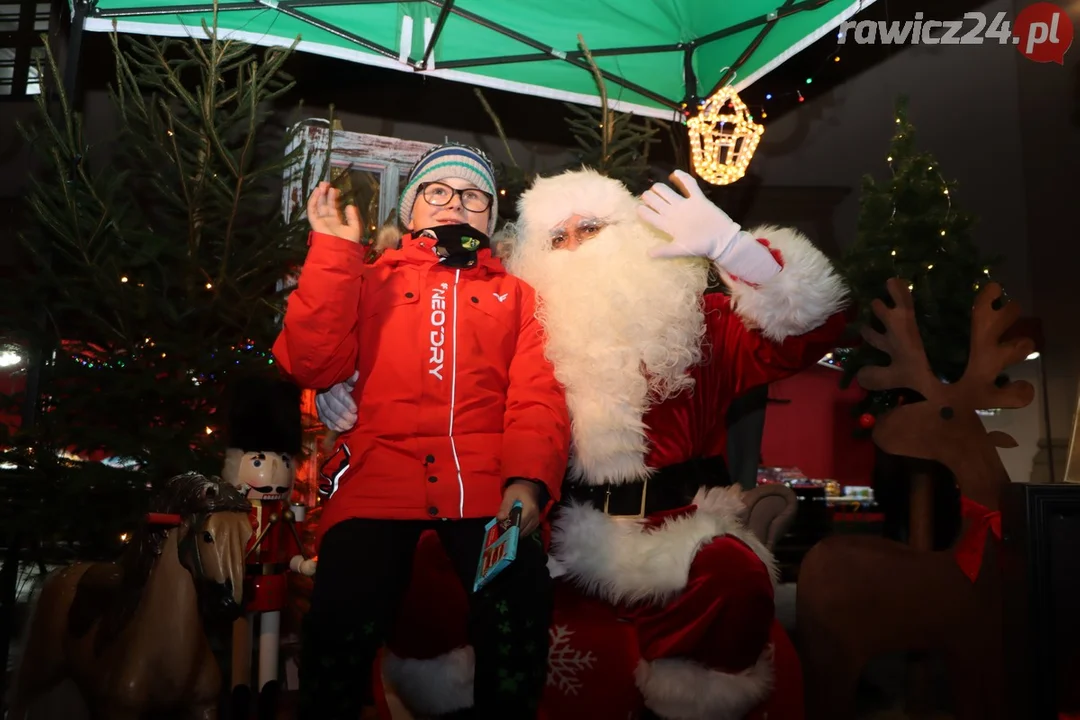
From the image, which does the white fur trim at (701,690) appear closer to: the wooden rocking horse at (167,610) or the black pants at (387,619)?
the black pants at (387,619)

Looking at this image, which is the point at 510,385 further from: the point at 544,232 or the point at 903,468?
the point at 903,468

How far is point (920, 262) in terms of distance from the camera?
3.74 m

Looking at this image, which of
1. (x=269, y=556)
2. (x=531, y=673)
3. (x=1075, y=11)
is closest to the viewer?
(x=531, y=673)

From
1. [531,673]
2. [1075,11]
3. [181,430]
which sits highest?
[1075,11]

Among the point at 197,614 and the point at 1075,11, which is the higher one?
the point at 1075,11

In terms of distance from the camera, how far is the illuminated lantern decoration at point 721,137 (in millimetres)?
4492

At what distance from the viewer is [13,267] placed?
427 centimetres

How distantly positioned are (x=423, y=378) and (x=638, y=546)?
2.57 ft

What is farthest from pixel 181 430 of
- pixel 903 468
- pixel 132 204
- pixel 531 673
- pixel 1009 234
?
pixel 1009 234

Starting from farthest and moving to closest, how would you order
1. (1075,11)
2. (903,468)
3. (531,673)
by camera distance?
(903,468)
(1075,11)
(531,673)

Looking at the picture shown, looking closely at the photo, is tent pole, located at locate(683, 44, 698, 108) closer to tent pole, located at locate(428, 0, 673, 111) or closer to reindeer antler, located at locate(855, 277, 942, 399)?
tent pole, located at locate(428, 0, 673, 111)

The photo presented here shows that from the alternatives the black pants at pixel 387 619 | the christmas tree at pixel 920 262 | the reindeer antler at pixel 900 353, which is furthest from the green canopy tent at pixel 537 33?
the black pants at pixel 387 619

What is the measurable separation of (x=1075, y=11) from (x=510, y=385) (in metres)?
3.52

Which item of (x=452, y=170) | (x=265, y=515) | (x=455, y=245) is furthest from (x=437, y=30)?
(x=265, y=515)
